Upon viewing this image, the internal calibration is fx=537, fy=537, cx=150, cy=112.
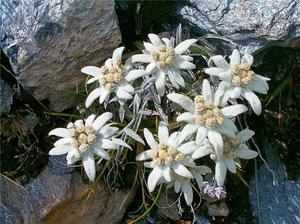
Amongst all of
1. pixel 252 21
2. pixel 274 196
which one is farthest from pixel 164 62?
pixel 274 196

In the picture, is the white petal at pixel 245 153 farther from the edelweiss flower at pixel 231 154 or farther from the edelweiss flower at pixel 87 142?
the edelweiss flower at pixel 87 142

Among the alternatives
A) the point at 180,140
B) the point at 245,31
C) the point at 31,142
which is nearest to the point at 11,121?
the point at 31,142

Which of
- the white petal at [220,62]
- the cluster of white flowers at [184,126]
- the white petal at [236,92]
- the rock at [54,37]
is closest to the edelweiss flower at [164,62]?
the cluster of white flowers at [184,126]

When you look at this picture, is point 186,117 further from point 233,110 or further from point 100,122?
point 100,122

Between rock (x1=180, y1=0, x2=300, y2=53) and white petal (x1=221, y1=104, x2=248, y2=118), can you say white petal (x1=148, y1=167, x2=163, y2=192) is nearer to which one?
white petal (x1=221, y1=104, x2=248, y2=118)

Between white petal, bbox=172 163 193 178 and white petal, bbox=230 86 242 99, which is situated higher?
white petal, bbox=230 86 242 99

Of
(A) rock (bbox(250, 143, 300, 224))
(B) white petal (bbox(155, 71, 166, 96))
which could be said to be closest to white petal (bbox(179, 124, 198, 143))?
(B) white petal (bbox(155, 71, 166, 96))

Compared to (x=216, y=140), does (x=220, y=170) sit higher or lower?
lower
